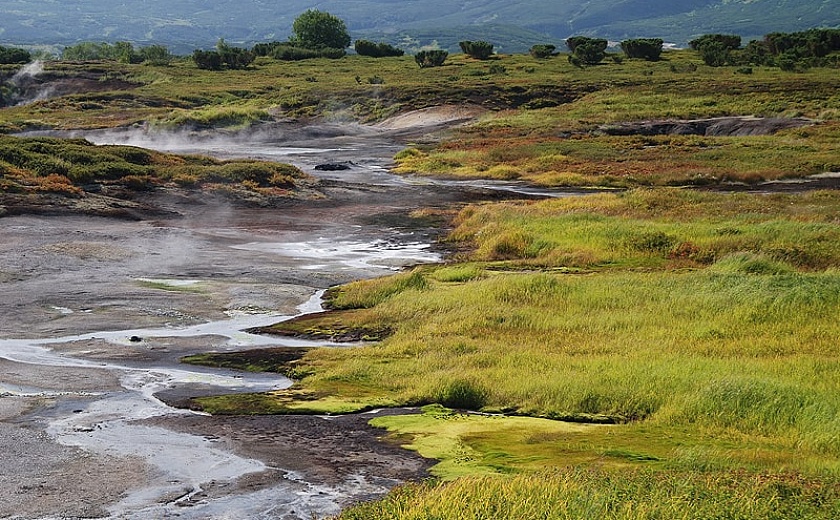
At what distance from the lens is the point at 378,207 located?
5225cm

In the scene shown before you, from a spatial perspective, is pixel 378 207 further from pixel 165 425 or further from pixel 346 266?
pixel 165 425

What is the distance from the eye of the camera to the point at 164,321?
26453 millimetres

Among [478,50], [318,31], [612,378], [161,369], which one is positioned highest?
[318,31]

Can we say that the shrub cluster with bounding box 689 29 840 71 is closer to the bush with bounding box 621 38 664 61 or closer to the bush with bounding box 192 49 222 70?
the bush with bounding box 621 38 664 61

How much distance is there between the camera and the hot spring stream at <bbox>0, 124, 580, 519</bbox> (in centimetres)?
1298

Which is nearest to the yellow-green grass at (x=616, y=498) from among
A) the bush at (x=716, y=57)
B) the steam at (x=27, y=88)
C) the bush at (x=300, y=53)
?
the steam at (x=27, y=88)

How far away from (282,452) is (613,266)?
1905cm

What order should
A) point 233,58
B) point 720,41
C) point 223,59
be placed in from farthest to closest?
point 223,59 → point 233,58 → point 720,41

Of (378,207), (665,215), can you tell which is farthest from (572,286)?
(378,207)

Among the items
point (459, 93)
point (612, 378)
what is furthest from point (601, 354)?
point (459, 93)

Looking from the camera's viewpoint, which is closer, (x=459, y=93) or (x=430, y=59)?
(x=459, y=93)

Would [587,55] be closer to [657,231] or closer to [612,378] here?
[657,231]

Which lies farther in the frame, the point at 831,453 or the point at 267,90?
the point at 267,90

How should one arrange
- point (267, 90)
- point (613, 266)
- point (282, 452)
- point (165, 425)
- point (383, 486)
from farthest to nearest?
point (267, 90) → point (613, 266) → point (165, 425) → point (282, 452) → point (383, 486)
